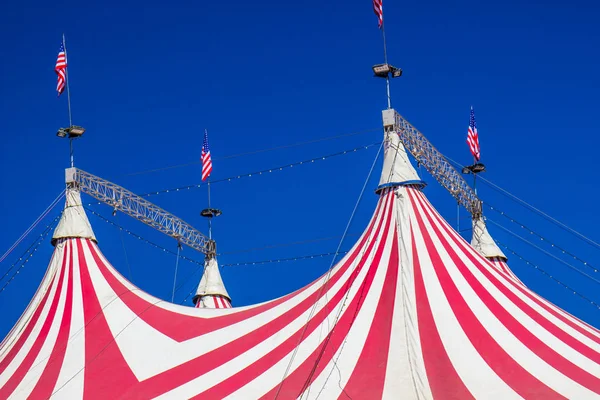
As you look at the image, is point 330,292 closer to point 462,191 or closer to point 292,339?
point 292,339

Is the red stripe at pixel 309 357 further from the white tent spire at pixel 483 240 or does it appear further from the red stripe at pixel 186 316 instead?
the white tent spire at pixel 483 240

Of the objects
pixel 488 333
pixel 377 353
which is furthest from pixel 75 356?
pixel 488 333

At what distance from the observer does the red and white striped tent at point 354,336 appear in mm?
9008

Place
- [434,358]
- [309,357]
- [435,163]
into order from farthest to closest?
1. [435,163]
2. [309,357]
3. [434,358]

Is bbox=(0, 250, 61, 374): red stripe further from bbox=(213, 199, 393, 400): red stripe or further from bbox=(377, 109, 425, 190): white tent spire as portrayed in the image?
bbox=(377, 109, 425, 190): white tent spire

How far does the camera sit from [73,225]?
44.5ft

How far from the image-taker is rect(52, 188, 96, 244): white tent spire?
13.5 metres

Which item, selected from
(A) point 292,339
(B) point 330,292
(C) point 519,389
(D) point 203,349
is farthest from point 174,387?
(C) point 519,389

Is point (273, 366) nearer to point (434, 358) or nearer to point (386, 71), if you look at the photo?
point (434, 358)

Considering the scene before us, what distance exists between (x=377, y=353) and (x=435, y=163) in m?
5.66

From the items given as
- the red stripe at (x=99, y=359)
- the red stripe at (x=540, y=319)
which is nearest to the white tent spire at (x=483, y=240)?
the red stripe at (x=540, y=319)

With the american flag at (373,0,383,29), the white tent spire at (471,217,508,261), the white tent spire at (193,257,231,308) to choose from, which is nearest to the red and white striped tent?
the american flag at (373,0,383,29)

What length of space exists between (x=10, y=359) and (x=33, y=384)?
0.99 metres

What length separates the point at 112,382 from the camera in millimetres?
10664
